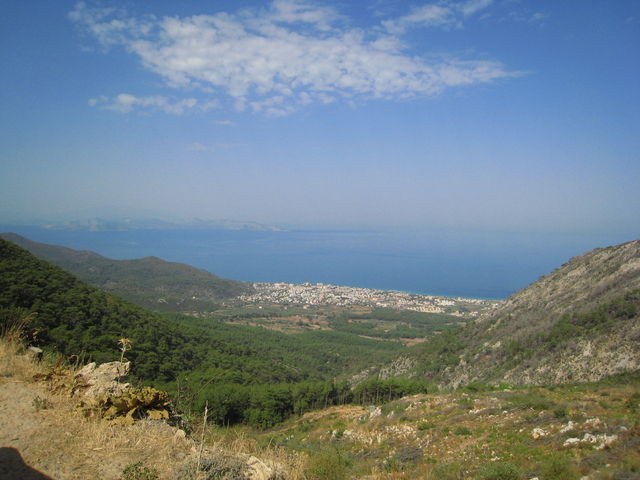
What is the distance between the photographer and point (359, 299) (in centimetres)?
9856

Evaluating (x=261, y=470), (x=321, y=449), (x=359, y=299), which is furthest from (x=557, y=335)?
(x=359, y=299)

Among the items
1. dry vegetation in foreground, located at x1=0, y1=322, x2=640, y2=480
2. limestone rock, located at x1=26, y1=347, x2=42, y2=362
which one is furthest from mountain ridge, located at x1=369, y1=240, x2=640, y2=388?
limestone rock, located at x1=26, y1=347, x2=42, y2=362

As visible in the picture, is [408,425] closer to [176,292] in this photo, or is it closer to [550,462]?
[550,462]

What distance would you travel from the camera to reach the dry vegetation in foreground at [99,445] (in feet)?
9.68

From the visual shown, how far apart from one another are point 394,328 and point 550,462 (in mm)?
68962

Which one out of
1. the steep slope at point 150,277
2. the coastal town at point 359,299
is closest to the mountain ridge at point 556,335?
the coastal town at point 359,299

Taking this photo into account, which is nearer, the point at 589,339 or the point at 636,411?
the point at 636,411

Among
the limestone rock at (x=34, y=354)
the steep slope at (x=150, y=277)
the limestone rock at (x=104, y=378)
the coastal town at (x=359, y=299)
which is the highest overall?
the limestone rock at (x=34, y=354)

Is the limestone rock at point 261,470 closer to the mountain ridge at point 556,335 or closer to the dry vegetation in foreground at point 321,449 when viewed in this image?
the dry vegetation in foreground at point 321,449

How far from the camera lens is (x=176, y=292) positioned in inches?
3297

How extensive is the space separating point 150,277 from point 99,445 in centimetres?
9717

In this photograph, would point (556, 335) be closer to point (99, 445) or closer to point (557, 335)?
point (557, 335)

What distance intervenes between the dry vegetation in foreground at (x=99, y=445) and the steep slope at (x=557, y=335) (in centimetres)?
1918

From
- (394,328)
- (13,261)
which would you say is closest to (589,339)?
(13,261)
